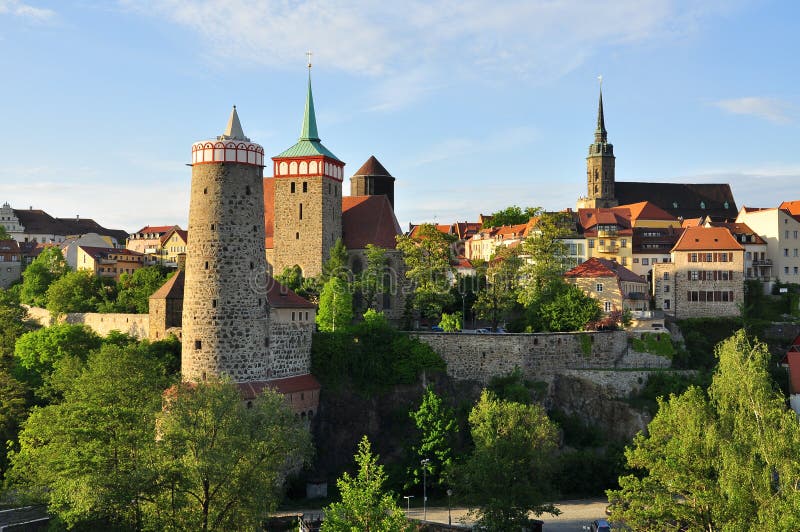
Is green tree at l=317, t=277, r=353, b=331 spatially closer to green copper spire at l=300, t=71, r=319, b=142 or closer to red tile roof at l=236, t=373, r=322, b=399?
red tile roof at l=236, t=373, r=322, b=399

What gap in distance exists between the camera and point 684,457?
30.6 meters

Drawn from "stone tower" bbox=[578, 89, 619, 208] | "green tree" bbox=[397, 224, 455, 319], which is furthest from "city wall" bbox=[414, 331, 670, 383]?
"stone tower" bbox=[578, 89, 619, 208]

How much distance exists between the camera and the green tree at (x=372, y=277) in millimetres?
59594

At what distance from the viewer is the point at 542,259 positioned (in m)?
60.6

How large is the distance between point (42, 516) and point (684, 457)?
27.3m

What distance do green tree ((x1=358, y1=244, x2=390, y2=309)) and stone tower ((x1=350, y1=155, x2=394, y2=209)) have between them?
2326cm

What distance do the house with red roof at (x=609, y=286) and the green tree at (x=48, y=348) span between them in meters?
32.9

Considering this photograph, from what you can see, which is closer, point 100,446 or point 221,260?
point 100,446

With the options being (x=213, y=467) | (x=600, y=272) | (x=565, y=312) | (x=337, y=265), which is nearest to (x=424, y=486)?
(x=213, y=467)

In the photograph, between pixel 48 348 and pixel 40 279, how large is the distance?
19977 millimetres

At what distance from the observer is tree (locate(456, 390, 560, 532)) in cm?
3694

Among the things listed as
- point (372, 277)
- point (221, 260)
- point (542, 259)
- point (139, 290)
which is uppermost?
point (542, 259)

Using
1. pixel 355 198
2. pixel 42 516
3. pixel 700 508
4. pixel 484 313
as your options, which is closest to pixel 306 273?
pixel 355 198

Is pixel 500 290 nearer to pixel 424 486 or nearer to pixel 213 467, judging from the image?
pixel 424 486
